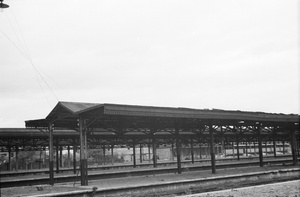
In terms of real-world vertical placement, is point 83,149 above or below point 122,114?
below

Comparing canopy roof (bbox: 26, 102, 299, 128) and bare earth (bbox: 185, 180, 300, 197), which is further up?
canopy roof (bbox: 26, 102, 299, 128)

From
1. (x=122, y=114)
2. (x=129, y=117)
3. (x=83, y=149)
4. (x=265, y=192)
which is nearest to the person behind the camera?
(x=265, y=192)

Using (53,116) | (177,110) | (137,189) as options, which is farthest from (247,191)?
(53,116)

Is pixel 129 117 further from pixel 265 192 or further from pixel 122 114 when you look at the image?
pixel 265 192

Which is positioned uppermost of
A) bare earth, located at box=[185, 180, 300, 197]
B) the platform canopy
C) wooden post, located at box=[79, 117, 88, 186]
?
the platform canopy

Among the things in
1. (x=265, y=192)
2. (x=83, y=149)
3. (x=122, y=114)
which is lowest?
(x=265, y=192)

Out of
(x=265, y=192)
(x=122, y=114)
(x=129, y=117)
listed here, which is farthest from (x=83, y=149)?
(x=265, y=192)

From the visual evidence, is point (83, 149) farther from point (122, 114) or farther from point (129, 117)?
point (129, 117)

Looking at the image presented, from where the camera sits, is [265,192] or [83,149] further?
[83,149]

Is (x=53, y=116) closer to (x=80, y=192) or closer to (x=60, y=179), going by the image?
(x=60, y=179)

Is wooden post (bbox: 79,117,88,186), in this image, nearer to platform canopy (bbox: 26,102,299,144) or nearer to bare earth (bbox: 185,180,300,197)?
platform canopy (bbox: 26,102,299,144)

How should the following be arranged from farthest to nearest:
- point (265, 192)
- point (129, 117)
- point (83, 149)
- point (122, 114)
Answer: point (129, 117)
point (83, 149)
point (122, 114)
point (265, 192)

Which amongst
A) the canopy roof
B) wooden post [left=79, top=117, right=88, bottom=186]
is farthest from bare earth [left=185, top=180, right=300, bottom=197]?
wooden post [left=79, top=117, right=88, bottom=186]

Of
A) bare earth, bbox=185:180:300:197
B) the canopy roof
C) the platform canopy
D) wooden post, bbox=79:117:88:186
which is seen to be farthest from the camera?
wooden post, bbox=79:117:88:186
